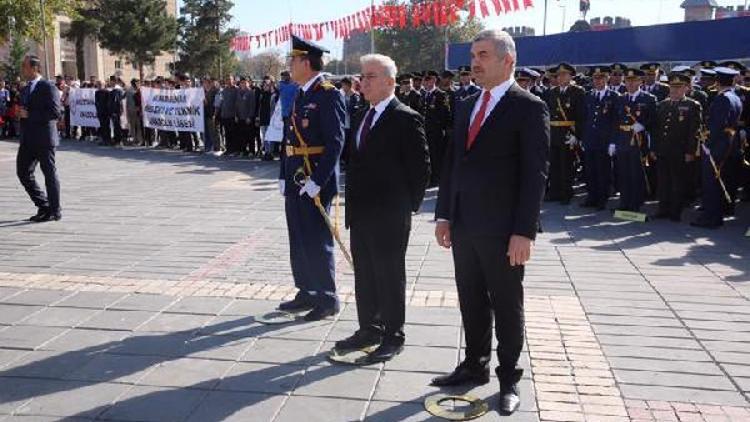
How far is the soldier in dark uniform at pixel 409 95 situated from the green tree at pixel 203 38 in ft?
150

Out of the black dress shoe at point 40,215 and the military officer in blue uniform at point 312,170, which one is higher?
the military officer in blue uniform at point 312,170

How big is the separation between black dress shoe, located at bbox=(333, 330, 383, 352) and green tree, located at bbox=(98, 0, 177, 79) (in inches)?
2013

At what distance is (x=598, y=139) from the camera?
414 inches

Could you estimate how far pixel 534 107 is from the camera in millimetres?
3596

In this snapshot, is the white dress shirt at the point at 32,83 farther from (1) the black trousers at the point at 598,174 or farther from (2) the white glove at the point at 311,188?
(1) the black trousers at the point at 598,174

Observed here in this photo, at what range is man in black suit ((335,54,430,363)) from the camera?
14.6 feet

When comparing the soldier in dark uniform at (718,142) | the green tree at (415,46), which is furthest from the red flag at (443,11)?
the green tree at (415,46)

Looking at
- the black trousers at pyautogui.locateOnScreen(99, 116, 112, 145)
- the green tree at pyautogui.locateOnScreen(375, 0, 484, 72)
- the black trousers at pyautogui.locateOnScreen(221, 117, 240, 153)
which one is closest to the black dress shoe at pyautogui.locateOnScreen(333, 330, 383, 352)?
the black trousers at pyautogui.locateOnScreen(221, 117, 240, 153)

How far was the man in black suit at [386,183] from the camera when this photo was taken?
4.45m

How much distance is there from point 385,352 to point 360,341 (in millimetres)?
230

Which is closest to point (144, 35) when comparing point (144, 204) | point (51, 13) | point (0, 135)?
point (51, 13)

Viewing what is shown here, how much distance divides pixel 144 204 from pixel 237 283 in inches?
187

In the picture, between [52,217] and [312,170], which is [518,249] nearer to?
[312,170]

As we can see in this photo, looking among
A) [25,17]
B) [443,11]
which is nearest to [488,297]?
[443,11]
